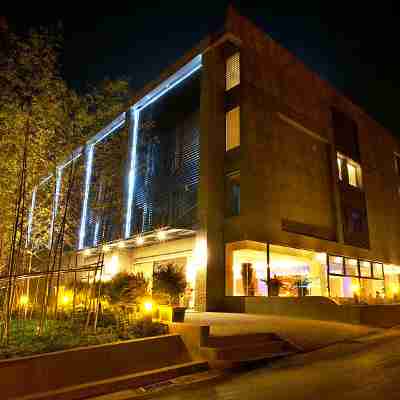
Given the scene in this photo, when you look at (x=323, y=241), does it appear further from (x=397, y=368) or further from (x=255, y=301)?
(x=397, y=368)

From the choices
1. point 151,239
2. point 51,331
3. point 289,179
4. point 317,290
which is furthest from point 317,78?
point 51,331

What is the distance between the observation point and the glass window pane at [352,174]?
2007cm

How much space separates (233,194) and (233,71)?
5242mm

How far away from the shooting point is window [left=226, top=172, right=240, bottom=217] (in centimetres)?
1430

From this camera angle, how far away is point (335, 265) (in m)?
16.6

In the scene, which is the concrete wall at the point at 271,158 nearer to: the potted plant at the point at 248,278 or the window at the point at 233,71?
the window at the point at 233,71

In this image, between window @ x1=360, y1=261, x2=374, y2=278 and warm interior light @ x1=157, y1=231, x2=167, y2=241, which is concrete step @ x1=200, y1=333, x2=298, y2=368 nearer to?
warm interior light @ x1=157, y1=231, x2=167, y2=241

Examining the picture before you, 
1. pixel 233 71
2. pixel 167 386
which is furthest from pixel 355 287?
pixel 167 386

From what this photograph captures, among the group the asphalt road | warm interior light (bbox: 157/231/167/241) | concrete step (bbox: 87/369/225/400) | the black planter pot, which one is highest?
warm interior light (bbox: 157/231/167/241)

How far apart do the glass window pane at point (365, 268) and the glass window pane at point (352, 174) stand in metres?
4.25

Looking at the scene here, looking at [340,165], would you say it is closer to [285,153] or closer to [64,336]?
[285,153]

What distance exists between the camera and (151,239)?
50.4 ft

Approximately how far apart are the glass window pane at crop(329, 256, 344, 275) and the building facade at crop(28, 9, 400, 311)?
0.15ft

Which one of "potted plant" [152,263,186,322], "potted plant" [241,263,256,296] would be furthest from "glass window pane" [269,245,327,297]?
"potted plant" [152,263,186,322]
